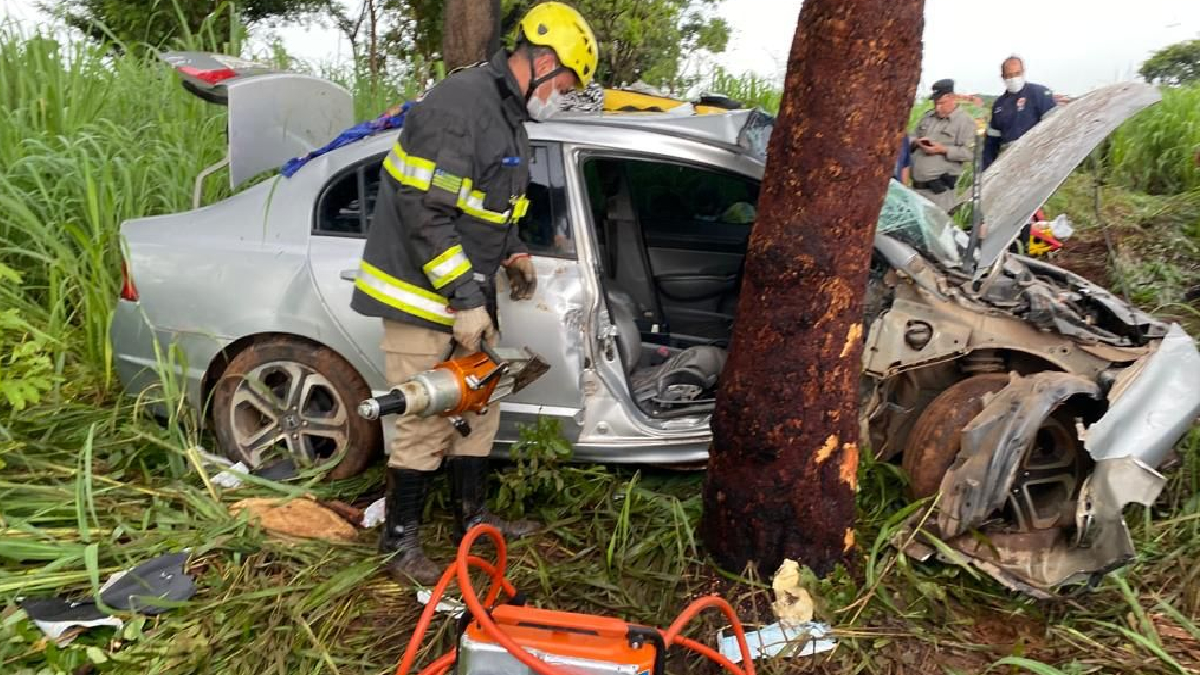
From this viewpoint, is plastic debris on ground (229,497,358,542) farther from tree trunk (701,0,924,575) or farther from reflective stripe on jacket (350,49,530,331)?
tree trunk (701,0,924,575)

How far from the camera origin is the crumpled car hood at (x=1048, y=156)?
2865mm

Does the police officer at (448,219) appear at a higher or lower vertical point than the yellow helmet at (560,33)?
lower

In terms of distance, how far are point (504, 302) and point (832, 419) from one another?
1.21m

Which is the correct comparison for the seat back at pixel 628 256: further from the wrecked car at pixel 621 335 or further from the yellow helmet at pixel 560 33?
the yellow helmet at pixel 560 33

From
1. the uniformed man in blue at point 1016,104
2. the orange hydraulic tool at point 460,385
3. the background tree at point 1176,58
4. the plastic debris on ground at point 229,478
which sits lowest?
the plastic debris on ground at point 229,478

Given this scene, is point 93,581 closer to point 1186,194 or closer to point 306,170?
point 306,170

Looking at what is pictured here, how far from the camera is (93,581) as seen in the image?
241 cm

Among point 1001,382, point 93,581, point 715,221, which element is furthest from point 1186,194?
point 93,581

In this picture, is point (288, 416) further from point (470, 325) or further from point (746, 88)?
point (746, 88)

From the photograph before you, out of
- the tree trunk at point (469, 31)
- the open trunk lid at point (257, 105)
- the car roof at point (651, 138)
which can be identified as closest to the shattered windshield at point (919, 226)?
the car roof at point (651, 138)

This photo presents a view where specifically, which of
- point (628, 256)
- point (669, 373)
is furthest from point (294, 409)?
point (628, 256)

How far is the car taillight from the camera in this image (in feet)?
10.6

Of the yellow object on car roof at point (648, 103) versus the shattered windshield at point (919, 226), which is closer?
the shattered windshield at point (919, 226)

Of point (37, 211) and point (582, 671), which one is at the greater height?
point (37, 211)
